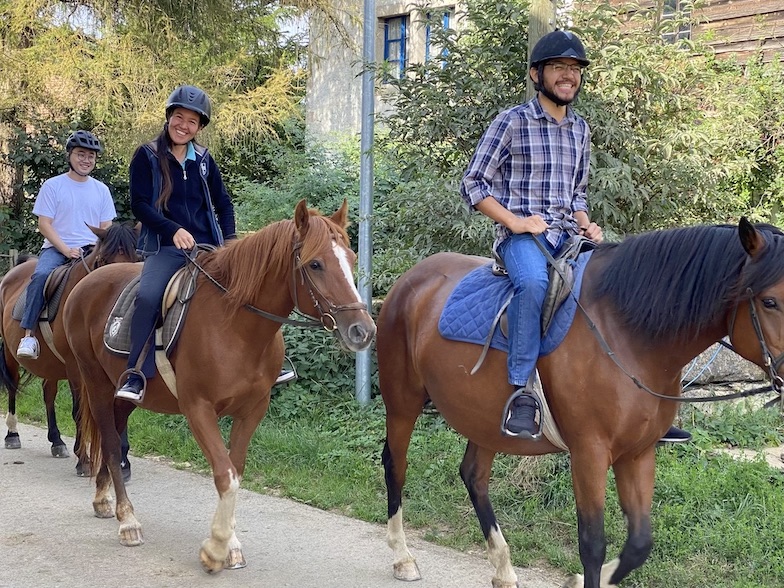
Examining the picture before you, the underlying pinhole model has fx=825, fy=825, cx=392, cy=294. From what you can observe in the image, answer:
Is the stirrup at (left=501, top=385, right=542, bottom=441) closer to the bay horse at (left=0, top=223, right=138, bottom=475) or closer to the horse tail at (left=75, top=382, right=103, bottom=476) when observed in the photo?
the horse tail at (left=75, top=382, right=103, bottom=476)

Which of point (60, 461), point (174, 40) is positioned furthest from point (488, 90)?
point (174, 40)

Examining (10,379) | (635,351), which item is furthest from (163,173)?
(10,379)

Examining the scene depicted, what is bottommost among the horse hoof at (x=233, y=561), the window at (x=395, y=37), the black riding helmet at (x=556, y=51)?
the horse hoof at (x=233, y=561)

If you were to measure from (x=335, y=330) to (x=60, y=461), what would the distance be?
4.70 meters

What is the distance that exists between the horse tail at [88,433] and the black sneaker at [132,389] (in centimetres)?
127

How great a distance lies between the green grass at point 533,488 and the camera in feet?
15.7

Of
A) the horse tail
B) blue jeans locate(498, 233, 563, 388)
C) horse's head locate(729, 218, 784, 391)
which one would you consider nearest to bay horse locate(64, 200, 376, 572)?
blue jeans locate(498, 233, 563, 388)

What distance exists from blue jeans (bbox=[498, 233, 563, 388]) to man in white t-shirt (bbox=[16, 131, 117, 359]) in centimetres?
465

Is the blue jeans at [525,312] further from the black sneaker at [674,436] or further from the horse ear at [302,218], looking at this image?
the horse ear at [302,218]

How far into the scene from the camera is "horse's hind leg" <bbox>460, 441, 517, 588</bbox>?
4602 mm

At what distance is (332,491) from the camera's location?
648 cm

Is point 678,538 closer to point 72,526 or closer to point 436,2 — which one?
point 72,526

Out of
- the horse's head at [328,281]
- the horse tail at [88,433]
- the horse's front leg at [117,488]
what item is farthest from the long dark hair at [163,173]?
the horse tail at [88,433]

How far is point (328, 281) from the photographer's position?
437cm
